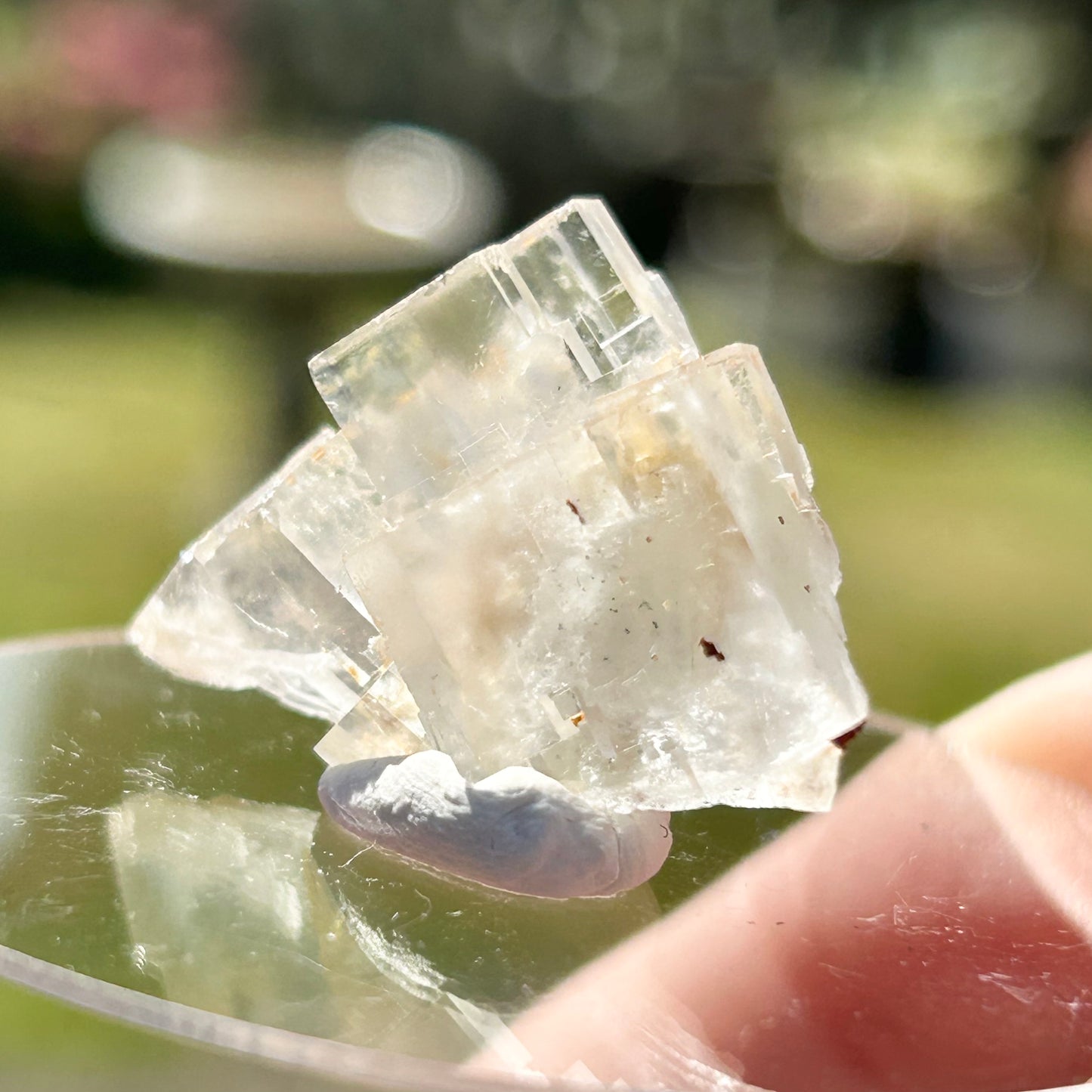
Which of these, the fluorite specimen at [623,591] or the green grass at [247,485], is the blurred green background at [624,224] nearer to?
the green grass at [247,485]

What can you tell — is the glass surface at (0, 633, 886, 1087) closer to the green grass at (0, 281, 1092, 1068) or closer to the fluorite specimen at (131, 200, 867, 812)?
the fluorite specimen at (131, 200, 867, 812)

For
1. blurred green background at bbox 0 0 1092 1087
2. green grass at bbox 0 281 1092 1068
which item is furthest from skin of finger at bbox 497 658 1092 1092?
blurred green background at bbox 0 0 1092 1087

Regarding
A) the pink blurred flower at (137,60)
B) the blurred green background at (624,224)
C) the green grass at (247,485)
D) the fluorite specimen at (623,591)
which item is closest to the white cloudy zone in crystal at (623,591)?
the fluorite specimen at (623,591)

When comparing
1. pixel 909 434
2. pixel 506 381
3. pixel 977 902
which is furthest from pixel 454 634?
pixel 909 434

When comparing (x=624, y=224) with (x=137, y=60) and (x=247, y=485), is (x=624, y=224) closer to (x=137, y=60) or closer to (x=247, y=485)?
(x=137, y=60)

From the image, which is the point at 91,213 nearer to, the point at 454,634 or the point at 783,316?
the point at 783,316
